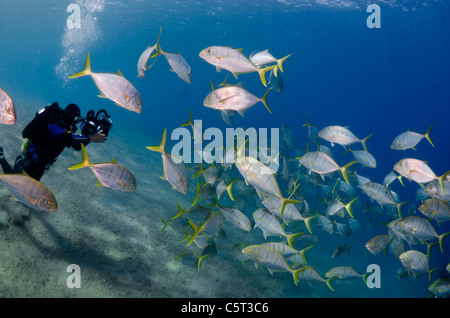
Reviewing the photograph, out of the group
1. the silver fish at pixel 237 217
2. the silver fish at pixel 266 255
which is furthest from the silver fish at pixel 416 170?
the silver fish at pixel 237 217

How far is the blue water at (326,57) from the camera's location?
20141 millimetres

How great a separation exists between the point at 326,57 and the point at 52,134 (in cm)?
4658

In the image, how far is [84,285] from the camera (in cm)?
297

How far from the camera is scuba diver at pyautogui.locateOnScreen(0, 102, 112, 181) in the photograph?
3.42 meters

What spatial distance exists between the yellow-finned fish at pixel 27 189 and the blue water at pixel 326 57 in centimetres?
312

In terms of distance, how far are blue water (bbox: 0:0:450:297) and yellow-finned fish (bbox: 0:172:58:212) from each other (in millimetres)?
3123

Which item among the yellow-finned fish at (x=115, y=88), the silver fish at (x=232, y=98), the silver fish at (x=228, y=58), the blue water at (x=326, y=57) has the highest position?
→ the silver fish at (x=228, y=58)

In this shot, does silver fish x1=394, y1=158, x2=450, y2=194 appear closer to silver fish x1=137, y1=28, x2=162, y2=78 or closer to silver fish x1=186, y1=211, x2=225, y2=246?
silver fish x1=186, y1=211, x2=225, y2=246

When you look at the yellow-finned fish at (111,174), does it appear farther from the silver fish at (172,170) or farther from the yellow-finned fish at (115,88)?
the yellow-finned fish at (115,88)

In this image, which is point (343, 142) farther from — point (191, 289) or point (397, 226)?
point (191, 289)

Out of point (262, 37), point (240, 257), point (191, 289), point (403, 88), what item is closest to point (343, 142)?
point (240, 257)

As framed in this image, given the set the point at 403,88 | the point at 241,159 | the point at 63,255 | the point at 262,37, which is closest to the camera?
the point at 241,159

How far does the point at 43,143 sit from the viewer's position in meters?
3.54

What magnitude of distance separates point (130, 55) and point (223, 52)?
71249 mm
